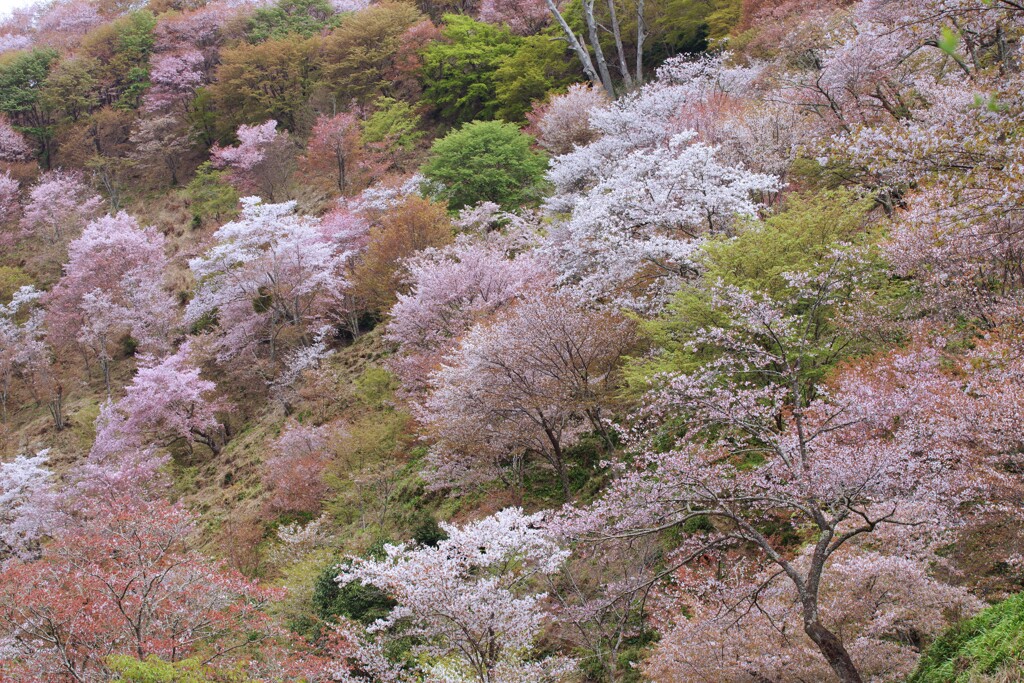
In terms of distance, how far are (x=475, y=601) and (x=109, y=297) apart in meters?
25.0

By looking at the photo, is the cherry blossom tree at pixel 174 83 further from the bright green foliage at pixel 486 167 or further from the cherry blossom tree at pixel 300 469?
the cherry blossom tree at pixel 300 469

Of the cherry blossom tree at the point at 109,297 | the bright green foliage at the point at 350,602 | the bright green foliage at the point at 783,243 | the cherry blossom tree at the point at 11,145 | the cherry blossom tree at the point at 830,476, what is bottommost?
the bright green foliage at the point at 350,602

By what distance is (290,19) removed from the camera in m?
41.2

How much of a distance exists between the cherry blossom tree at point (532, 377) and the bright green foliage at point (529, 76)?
1913 cm

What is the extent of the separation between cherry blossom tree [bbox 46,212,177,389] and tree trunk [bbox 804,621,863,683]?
25.6m

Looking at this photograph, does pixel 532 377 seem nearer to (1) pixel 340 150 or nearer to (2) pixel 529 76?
(2) pixel 529 76

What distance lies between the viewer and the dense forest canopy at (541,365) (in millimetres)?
6227

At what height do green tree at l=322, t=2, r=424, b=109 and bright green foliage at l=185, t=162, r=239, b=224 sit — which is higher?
green tree at l=322, t=2, r=424, b=109

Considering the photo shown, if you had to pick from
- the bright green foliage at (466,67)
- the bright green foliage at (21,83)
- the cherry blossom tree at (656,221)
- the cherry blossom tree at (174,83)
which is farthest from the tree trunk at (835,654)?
the bright green foliage at (21,83)

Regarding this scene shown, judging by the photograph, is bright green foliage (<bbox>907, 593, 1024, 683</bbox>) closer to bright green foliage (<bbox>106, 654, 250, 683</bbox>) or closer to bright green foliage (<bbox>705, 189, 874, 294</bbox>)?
bright green foliage (<bbox>705, 189, 874, 294</bbox>)

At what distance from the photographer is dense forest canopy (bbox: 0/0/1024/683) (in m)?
6.23

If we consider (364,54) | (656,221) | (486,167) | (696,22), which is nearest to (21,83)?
(364,54)

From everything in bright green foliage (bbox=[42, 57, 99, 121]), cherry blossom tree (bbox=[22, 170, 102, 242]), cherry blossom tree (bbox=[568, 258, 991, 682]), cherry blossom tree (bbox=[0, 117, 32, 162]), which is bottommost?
cherry blossom tree (bbox=[568, 258, 991, 682])

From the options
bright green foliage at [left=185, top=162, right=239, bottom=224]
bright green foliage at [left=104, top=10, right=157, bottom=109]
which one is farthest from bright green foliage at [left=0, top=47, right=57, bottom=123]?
bright green foliage at [left=185, top=162, right=239, bottom=224]
